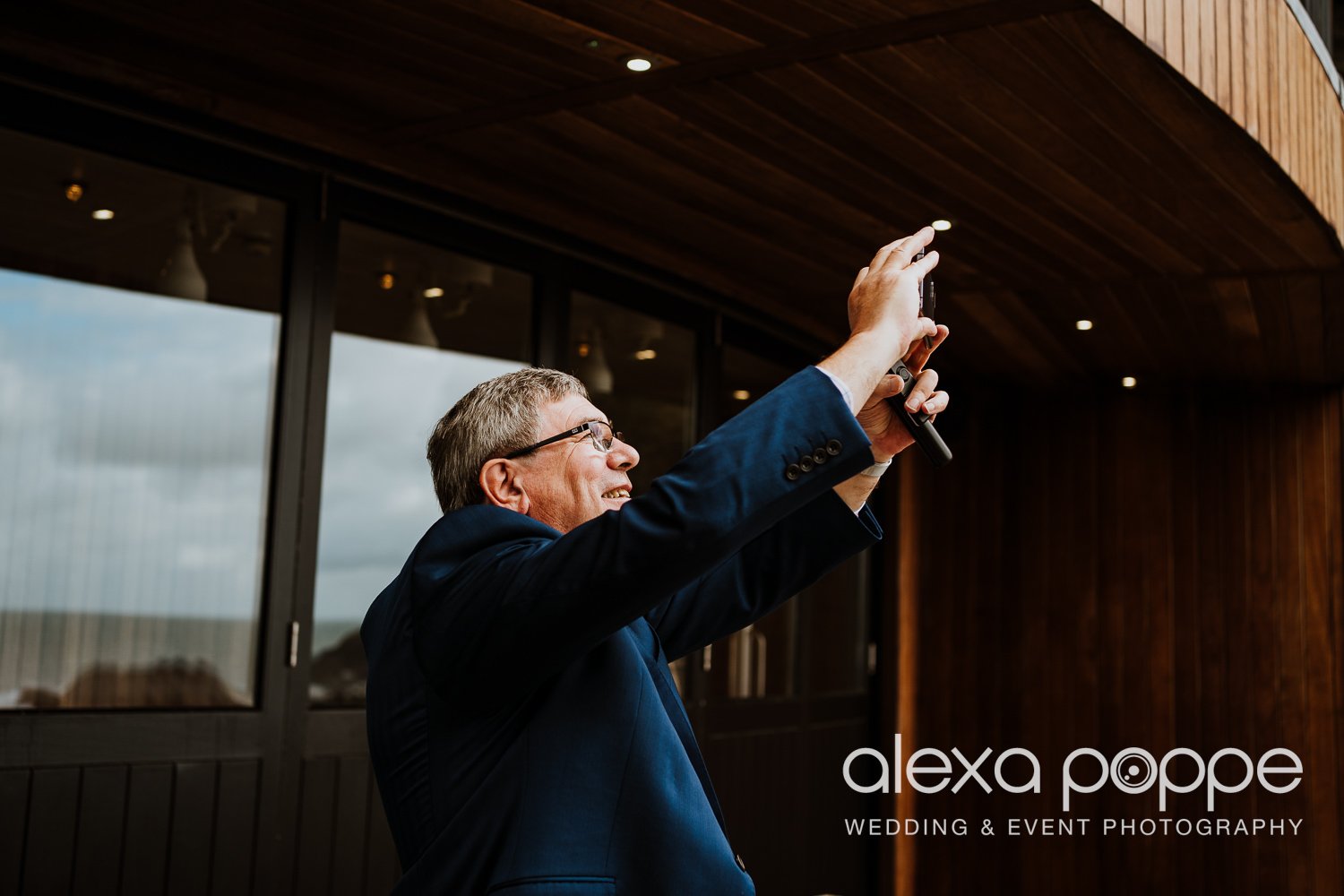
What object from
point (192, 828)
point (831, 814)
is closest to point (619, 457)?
point (192, 828)

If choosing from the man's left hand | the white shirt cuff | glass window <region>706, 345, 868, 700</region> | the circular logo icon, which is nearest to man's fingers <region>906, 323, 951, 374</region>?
the man's left hand

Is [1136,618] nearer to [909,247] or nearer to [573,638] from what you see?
[909,247]

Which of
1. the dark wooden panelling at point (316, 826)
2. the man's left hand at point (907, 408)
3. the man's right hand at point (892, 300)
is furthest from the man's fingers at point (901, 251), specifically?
the dark wooden panelling at point (316, 826)

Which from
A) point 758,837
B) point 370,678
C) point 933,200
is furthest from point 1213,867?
point 370,678

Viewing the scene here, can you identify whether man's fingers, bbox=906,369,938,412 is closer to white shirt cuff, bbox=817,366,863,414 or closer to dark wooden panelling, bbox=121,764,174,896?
white shirt cuff, bbox=817,366,863,414

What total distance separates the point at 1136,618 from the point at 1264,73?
3.13 metres

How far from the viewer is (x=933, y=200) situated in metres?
3.79

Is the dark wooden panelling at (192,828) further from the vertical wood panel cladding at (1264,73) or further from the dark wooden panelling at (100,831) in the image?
the vertical wood panel cladding at (1264,73)

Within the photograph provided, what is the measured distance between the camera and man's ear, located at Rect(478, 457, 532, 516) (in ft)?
4.58

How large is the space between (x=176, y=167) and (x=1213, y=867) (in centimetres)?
497

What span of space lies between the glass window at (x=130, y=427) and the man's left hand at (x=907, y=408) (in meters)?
2.15

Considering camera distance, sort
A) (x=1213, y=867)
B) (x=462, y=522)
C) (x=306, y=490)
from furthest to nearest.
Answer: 1. (x=1213, y=867)
2. (x=306, y=490)
3. (x=462, y=522)

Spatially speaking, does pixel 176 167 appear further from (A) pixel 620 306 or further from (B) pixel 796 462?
(B) pixel 796 462

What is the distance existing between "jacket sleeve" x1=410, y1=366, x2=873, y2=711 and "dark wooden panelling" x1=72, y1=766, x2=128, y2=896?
2072 millimetres
